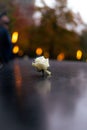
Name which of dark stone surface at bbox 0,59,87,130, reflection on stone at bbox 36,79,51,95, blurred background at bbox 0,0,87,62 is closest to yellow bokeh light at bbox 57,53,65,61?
blurred background at bbox 0,0,87,62

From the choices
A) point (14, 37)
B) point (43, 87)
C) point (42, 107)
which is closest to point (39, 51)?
point (14, 37)

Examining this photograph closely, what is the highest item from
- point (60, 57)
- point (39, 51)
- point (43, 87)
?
point (43, 87)

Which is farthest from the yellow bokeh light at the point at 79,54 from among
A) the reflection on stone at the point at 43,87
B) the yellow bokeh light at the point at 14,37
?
the reflection on stone at the point at 43,87

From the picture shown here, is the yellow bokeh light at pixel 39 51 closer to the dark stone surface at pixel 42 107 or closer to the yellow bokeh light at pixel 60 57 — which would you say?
the yellow bokeh light at pixel 60 57

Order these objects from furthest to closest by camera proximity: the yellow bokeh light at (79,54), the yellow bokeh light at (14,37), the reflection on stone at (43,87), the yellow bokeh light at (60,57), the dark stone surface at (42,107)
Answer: the yellow bokeh light at (60,57)
the yellow bokeh light at (79,54)
the yellow bokeh light at (14,37)
the reflection on stone at (43,87)
the dark stone surface at (42,107)

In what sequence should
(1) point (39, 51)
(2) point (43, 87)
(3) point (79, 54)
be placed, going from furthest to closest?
(1) point (39, 51), (3) point (79, 54), (2) point (43, 87)

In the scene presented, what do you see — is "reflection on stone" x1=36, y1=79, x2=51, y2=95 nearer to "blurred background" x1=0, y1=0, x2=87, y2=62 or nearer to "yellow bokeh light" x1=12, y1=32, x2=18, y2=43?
"yellow bokeh light" x1=12, y1=32, x2=18, y2=43

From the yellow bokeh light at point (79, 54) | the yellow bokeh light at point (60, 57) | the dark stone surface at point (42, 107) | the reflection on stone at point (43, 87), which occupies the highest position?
the dark stone surface at point (42, 107)

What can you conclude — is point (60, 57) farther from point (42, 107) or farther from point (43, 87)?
point (42, 107)

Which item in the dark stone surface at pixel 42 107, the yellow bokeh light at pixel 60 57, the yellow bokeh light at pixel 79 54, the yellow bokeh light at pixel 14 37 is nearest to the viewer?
the dark stone surface at pixel 42 107
